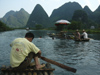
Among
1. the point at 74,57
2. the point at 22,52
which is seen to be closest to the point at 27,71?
the point at 22,52

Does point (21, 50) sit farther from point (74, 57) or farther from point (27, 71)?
point (74, 57)

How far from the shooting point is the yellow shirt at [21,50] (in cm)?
435

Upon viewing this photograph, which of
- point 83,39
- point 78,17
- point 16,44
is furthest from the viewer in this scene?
point 78,17

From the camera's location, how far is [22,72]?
4816 millimetres

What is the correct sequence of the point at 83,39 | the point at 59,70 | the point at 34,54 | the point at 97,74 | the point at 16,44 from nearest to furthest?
the point at 16,44, the point at 34,54, the point at 97,74, the point at 59,70, the point at 83,39

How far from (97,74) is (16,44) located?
5.13 metres

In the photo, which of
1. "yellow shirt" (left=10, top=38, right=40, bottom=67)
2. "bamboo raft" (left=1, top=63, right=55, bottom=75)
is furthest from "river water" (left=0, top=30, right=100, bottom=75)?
"yellow shirt" (left=10, top=38, right=40, bottom=67)

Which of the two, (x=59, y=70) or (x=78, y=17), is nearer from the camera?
(x=59, y=70)

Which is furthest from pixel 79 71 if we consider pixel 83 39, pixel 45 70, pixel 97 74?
pixel 83 39

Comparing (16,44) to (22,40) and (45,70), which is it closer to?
(22,40)

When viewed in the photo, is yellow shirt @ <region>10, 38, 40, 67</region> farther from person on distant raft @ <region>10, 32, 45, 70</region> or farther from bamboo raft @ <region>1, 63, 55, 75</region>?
bamboo raft @ <region>1, 63, 55, 75</region>

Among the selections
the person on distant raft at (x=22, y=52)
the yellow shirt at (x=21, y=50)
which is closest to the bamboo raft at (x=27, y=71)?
the person on distant raft at (x=22, y=52)

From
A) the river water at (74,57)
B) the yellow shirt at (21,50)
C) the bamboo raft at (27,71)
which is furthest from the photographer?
the river water at (74,57)

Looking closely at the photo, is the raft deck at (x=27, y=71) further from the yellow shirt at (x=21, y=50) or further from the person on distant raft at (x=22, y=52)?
the yellow shirt at (x=21, y=50)
